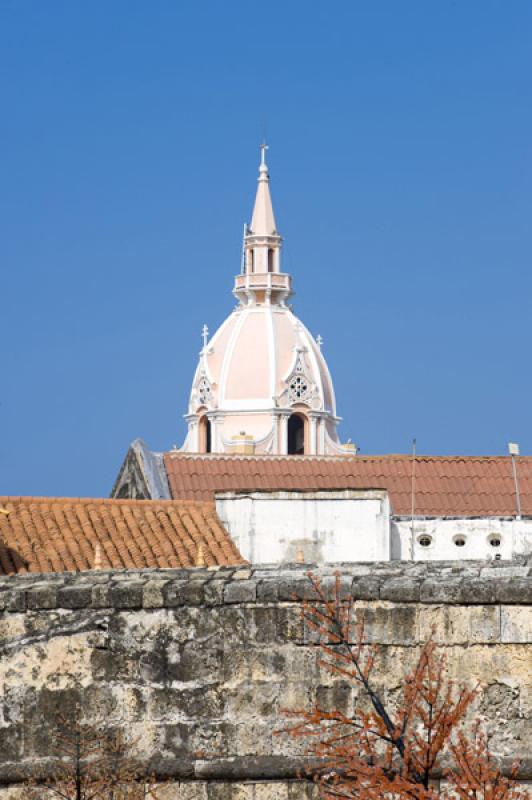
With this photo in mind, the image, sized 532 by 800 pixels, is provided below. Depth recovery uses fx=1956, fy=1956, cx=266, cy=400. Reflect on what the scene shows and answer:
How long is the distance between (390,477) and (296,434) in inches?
1132

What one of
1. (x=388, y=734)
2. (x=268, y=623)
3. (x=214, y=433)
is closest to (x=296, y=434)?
(x=214, y=433)

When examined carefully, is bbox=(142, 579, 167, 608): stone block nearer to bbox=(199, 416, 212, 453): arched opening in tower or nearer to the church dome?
the church dome

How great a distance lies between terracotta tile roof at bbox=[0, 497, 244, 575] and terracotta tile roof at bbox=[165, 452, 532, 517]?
24.0 feet

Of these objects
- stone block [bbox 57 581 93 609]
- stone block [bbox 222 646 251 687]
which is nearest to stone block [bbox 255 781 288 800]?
stone block [bbox 222 646 251 687]

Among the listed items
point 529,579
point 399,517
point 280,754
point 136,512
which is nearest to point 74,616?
point 280,754

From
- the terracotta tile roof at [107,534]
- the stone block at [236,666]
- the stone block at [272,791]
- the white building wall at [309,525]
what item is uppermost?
the white building wall at [309,525]

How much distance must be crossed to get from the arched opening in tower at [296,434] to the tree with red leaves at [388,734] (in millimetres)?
56745

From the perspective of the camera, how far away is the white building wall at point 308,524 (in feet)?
108

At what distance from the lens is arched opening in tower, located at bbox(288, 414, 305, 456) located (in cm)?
6662

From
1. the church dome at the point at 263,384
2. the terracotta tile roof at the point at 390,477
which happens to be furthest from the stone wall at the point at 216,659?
the church dome at the point at 263,384

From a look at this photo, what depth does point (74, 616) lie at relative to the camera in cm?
995

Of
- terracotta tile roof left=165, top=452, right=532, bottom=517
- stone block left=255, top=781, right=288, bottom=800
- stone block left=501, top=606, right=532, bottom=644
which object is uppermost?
terracotta tile roof left=165, top=452, right=532, bottom=517

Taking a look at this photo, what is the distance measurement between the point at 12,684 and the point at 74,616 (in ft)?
1.54

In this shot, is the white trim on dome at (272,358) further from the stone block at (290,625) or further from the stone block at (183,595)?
the stone block at (290,625)
